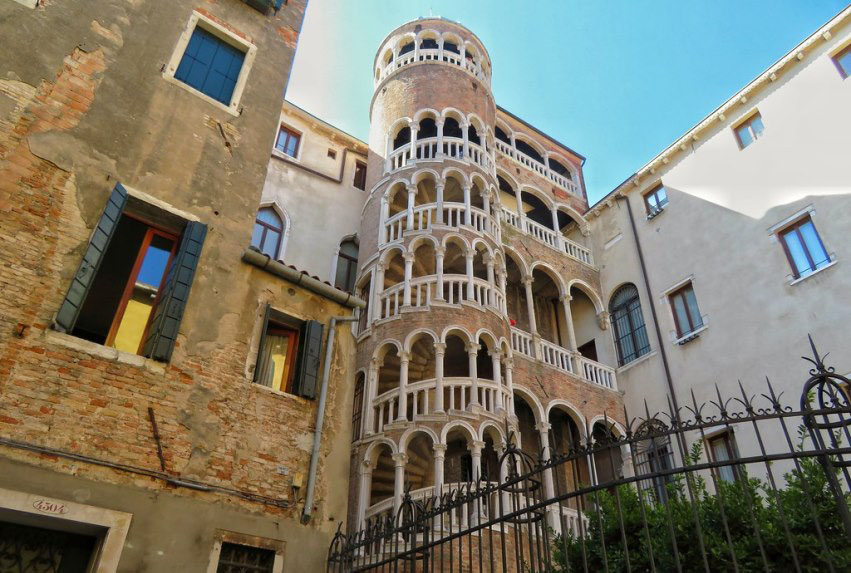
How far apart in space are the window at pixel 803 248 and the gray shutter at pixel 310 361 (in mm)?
12406

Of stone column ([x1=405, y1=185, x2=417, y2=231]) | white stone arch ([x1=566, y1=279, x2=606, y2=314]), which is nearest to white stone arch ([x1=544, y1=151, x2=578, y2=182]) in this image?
white stone arch ([x1=566, y1=279, x2=606, y2=314])

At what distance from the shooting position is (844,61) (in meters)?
15.8

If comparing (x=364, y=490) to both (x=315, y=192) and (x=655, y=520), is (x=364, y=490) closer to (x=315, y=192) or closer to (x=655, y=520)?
(x=655, y=520)

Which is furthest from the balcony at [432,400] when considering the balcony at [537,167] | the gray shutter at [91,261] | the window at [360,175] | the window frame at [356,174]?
the balcony at [537,167]

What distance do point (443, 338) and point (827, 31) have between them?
43.2 feet

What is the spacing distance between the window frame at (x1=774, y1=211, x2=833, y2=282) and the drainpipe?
11.8 m

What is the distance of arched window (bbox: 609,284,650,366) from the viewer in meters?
19.0

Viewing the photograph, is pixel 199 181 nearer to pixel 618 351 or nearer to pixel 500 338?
pixel 500 338

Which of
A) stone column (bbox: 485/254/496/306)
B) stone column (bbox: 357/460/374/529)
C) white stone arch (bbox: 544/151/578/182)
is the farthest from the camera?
white stone arch (bbox: 544/151/578/182)

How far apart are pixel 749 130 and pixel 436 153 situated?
30.5 feet

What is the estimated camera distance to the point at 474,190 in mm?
19375

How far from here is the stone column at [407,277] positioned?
1585 centimetres

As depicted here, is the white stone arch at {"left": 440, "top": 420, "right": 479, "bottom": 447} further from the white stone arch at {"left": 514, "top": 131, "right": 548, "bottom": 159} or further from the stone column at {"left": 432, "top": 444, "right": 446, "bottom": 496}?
the white stone arch at {"left": 514, "top": 131, "right": 548, "bottom": 159}

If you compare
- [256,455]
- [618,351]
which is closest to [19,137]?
[256,455]
